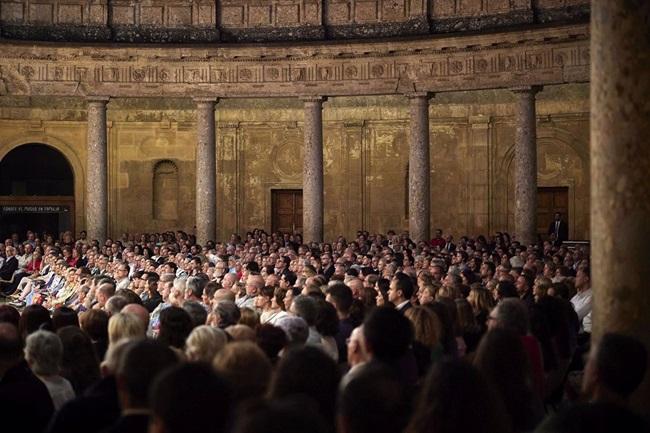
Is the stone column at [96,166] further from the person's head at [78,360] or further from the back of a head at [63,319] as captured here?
the person's head at [78,360]

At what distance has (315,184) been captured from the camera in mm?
35969

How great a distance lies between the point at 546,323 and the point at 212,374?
6.73m

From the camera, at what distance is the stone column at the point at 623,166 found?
33.7 ft

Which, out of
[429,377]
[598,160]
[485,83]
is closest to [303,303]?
[598,160]

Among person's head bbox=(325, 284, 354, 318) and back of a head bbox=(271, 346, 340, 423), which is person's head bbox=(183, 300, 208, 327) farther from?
back of a head bbox=(271, 346, 340, 423)

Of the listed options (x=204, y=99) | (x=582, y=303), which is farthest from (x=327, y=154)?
(x=582, y=303)

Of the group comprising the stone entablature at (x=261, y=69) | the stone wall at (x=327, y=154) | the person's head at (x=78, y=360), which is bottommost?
the person's head at (x=78, y=360)

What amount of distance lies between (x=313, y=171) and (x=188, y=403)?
99.0 feet

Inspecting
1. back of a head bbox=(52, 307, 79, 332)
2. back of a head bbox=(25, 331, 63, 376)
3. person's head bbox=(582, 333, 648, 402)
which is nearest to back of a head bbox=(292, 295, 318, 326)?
back of a head bbox=(52, 307, 79, 332)

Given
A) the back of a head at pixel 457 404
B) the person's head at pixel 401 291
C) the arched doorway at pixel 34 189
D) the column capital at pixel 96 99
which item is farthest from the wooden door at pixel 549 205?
the back of a head at pixel 457 404

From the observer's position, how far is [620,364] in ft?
25.5

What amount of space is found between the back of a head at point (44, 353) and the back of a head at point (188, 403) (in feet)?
12.4

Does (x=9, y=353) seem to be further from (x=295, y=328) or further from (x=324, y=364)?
(x=324, y=364)

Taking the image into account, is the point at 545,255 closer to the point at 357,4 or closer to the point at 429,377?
the point at 357,4
